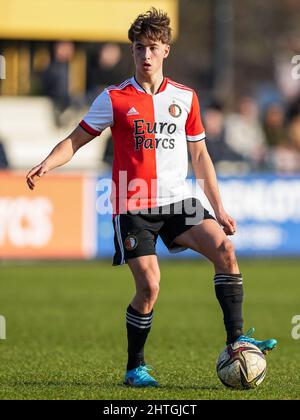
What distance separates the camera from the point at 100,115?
25.5 feet

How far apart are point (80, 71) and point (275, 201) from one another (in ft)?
25.0

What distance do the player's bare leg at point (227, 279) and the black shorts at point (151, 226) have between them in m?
0.15

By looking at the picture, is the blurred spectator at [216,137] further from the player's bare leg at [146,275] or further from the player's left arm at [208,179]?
the player's bare leg at [146,275]

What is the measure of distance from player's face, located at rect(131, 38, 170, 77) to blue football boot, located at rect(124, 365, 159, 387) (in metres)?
1.93

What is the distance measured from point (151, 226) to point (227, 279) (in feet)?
2.00

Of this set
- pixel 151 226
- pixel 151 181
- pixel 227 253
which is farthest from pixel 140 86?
pixel 227 253

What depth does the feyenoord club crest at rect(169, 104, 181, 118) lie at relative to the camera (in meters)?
7.82

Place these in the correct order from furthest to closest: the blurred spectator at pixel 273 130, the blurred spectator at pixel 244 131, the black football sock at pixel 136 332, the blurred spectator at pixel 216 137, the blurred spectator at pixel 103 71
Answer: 1. the blurred spectator at pixel 244 131
2. the blurred spectator at pixel 273 130
3. the blurred spectator at pixel 103 71
4. the blurred spectator at pixel 216 137
5. the black football sock at pixel 136 332

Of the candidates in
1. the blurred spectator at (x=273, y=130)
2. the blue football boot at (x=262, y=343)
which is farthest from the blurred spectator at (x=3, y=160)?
the blue football boot at (x=262, y=343)

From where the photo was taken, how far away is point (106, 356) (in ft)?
31.6

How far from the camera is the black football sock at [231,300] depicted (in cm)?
768

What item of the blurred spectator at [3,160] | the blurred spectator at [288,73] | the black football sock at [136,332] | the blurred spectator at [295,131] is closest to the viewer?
the black football sock at [136,332]

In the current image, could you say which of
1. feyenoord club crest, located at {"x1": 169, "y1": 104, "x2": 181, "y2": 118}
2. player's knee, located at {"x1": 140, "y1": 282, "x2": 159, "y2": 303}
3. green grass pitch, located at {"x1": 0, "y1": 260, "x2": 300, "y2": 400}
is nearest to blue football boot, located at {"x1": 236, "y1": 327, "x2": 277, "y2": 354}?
green grass pitch, located at {"x1": 0, "y1": 260, "x2": 300, "y2": 400}
